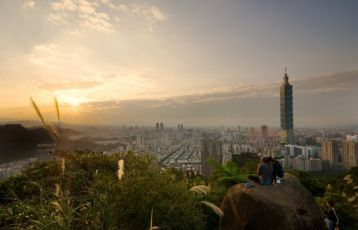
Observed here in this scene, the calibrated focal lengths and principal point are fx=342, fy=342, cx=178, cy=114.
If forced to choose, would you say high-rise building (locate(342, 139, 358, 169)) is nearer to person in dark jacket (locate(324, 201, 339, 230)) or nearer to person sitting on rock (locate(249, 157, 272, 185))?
person in dark jacket (locate(324, 201, 339, 230))

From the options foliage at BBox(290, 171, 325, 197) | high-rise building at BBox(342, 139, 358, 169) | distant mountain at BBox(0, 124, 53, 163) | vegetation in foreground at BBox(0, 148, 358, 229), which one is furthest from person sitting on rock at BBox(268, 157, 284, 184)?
high-rise building at BBox(342, 139, 358, 169)

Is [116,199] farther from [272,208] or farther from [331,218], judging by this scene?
[331,218]

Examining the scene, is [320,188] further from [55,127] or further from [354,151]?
[354,151]

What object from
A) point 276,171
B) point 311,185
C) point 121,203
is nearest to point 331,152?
point 311,185

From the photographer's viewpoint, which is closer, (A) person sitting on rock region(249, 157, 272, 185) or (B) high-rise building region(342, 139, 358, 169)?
(A) person sitting on rock region(249, 157, 272, 185)

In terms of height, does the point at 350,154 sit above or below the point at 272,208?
below

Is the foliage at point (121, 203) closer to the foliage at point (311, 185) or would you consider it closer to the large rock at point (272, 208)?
the large rock at point (272, 208)

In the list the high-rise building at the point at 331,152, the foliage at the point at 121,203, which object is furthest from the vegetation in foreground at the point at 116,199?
the high-rise building at the point at 331,152
